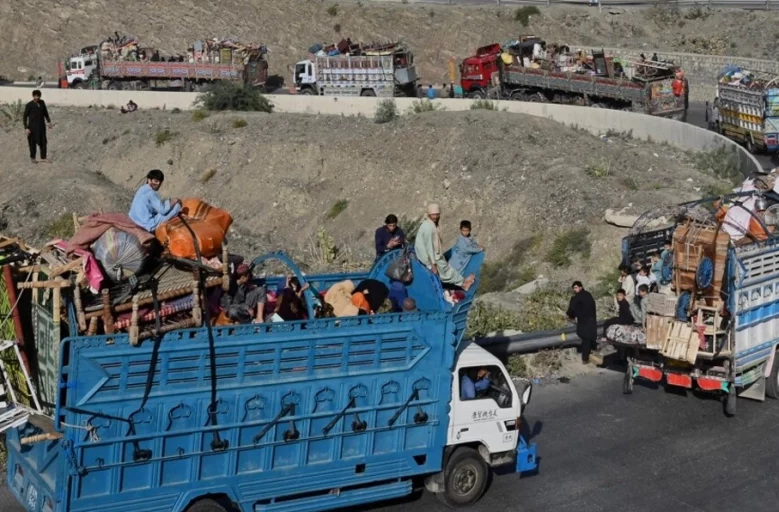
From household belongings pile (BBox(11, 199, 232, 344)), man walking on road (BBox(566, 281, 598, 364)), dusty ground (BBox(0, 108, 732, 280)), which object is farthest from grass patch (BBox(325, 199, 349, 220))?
household belongings pile (BBox(11, 199, 232, 344))

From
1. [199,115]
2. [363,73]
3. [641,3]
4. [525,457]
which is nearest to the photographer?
[525,457]

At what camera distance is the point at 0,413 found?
36.0ft

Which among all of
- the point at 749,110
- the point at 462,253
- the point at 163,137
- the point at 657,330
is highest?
the point at 749,110

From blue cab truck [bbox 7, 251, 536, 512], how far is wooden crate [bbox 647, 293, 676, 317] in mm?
3287

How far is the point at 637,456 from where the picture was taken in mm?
13703

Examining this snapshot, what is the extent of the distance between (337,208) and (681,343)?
75.7ft

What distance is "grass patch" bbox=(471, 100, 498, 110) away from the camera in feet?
135

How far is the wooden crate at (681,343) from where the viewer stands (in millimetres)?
14664

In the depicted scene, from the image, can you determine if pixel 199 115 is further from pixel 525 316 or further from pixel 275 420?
pixel 275 420

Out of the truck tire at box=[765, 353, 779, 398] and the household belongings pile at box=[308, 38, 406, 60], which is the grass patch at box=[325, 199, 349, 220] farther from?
the truck tire at box=[765, 353, 779, 398]

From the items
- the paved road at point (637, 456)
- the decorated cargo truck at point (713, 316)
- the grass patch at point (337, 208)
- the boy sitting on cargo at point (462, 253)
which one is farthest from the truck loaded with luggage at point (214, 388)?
the grass patch at point (337, 208)

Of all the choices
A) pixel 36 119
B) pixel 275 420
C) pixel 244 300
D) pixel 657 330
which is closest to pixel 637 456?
pixel 657 330

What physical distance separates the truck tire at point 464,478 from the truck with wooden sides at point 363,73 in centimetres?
3708

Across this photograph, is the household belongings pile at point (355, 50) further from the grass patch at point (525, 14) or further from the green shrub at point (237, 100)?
the grass patch at point (525, 14)
